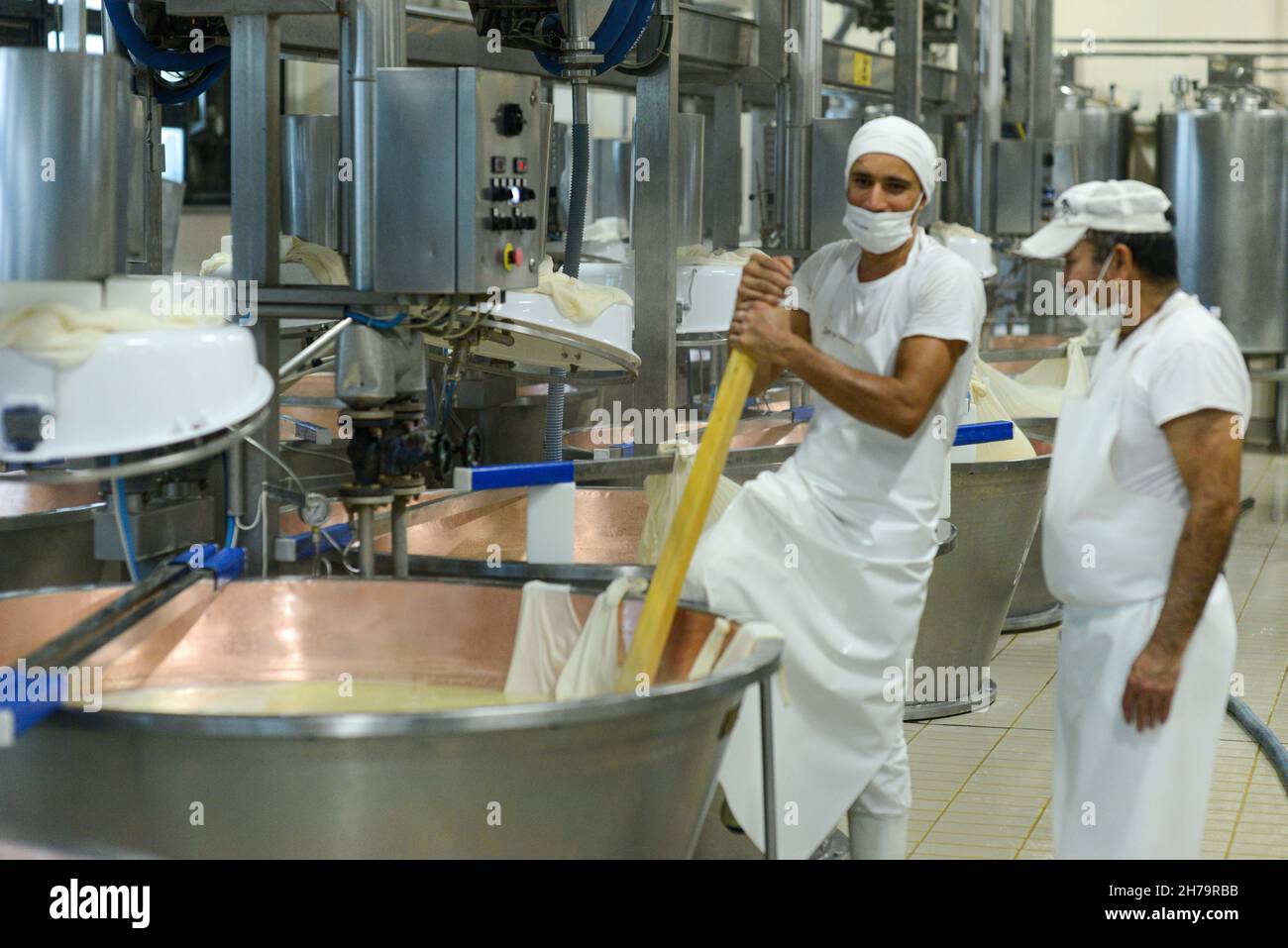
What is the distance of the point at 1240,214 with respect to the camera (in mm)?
8844

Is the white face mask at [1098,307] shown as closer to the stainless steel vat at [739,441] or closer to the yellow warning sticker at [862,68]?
the stainless steel vat at [739,441]

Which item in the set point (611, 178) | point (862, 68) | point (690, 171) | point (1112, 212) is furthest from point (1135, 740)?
point (862, 68)

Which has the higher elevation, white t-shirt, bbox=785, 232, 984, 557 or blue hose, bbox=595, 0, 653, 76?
blue hose, bbox=595, 0, 653, 76

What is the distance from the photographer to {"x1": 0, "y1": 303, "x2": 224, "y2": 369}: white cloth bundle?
174 centimetres

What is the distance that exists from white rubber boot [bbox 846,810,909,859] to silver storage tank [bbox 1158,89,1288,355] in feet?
22.1

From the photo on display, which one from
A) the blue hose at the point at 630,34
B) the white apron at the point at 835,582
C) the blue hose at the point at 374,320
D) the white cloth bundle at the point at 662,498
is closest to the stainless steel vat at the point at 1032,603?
the white cloth bundle at the point at 662,498

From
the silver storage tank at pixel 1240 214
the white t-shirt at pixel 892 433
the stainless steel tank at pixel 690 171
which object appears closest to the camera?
the white t-shirt at pixel 892 433

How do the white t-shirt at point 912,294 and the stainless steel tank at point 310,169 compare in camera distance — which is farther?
the stainless steel tank at point 310,169

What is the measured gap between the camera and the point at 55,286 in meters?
1.86

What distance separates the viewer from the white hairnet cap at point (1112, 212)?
2.13 m

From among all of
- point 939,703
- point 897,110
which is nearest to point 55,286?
point 939,703

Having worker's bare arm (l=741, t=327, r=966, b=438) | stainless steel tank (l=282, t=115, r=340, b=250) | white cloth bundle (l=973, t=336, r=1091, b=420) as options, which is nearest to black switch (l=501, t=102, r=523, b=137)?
worker's bare arm (l=741, t=327, r=966, b=438)

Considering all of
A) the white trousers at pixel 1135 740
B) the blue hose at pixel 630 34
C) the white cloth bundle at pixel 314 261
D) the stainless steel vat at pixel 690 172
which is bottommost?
the white trousers at pixel 1135 740

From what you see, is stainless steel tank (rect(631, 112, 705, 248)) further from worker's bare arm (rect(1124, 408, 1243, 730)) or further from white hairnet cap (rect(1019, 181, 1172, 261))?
worker's bare arm (rect(1124, 408, 1243, 730))
